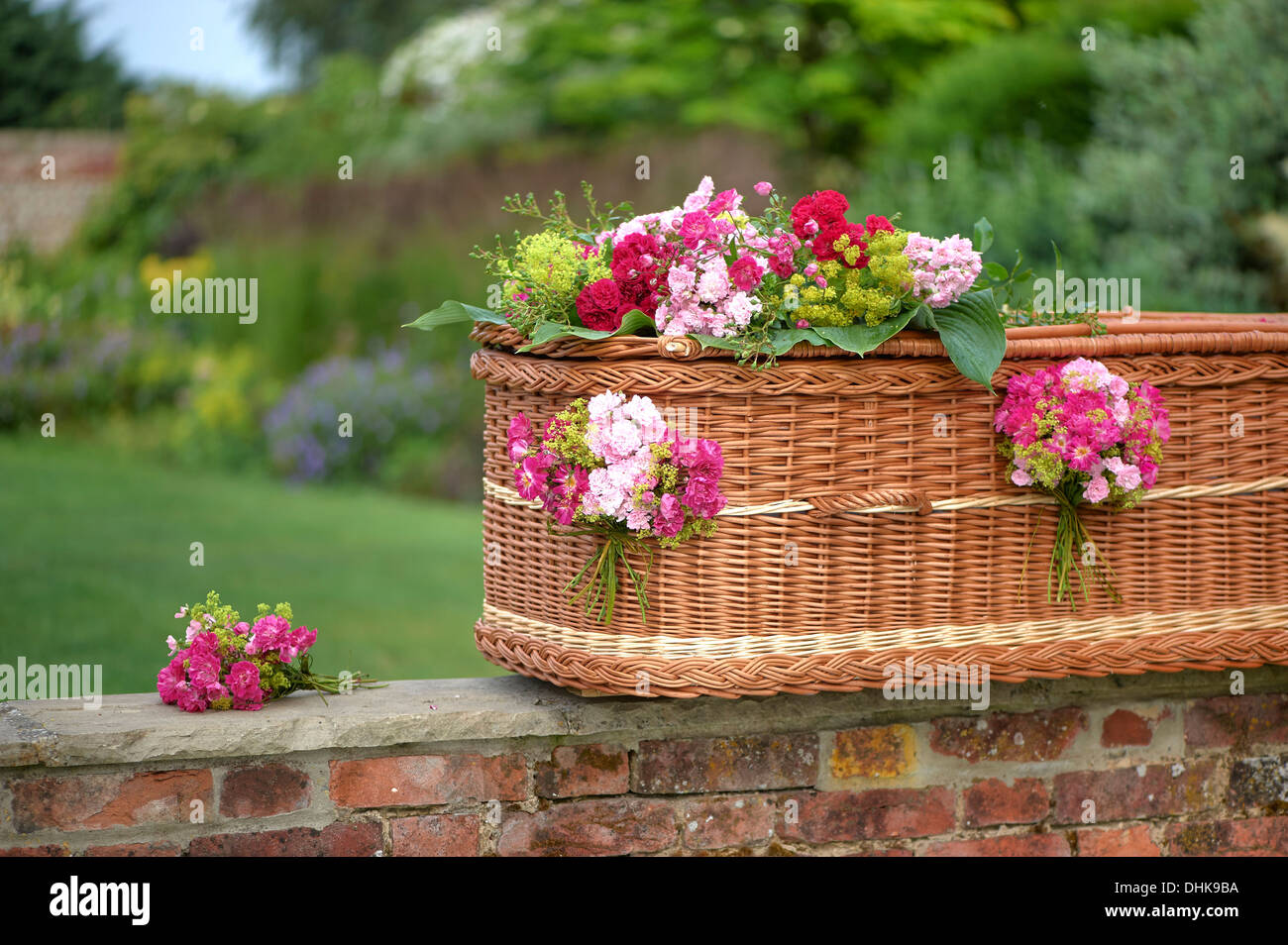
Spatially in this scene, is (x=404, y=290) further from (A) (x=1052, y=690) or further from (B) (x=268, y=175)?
(A) (x=1052, y=690)

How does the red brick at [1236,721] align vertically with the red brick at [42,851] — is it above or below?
above

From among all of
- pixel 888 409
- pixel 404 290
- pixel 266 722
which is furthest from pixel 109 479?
pixel 888 409

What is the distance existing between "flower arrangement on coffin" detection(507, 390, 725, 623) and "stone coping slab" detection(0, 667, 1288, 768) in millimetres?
282

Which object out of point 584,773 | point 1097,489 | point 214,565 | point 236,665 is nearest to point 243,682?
→ point 236,665

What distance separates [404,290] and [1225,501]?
6.97 metres

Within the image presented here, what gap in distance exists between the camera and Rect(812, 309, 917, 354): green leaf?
2049 mm

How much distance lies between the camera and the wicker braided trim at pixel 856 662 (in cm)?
207

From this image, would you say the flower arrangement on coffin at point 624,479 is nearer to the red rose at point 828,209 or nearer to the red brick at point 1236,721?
the red rose at point 828,209

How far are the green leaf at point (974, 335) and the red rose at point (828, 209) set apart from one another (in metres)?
0.22

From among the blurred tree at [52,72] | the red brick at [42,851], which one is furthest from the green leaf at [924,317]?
the blurred tree at [52,72]

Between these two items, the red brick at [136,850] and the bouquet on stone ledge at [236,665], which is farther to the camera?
the bouquet on stone ledge at [236,665]

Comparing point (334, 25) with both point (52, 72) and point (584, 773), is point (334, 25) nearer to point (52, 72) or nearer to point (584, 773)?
point (52, 72)

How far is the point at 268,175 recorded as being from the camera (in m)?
11.8

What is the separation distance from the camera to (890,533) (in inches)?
85.4
